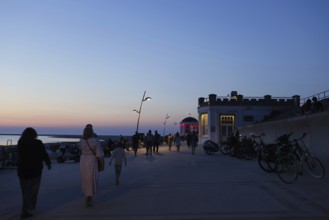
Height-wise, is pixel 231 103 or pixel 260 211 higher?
pixel 231 103

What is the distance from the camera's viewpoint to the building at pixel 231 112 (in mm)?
49594

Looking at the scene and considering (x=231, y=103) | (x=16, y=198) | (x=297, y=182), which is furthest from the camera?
(x=231, y=103)

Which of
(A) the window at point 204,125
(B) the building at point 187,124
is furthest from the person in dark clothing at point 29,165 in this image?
(B) the building at point 187,124

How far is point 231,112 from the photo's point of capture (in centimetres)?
5025

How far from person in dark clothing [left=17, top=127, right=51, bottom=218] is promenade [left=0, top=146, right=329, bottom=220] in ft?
1.34

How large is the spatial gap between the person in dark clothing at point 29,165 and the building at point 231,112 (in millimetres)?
41342

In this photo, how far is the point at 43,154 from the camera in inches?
341

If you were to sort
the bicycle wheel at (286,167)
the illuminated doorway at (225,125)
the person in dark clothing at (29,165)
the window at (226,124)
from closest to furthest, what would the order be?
the person in dark clothing at (29,165), the bicycle wheel at (286,167), the illuminated doorway at (225,125), the window at (226,124)

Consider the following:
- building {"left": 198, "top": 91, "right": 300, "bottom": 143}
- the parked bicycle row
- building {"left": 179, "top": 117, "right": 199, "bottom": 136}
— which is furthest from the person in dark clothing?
building {"left": 179, "top": 117, "right": 199, "bottom": 136}

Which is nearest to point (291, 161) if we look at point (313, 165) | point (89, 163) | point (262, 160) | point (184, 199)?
point (313, 165)

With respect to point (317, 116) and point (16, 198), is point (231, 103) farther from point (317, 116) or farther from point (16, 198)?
point (16, 198)

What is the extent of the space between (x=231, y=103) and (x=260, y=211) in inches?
1706

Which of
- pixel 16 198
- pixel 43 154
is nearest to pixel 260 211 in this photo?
pixel 43 154

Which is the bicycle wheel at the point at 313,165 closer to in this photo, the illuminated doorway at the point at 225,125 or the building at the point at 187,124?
the illuminated doorway at the point at 225,125
